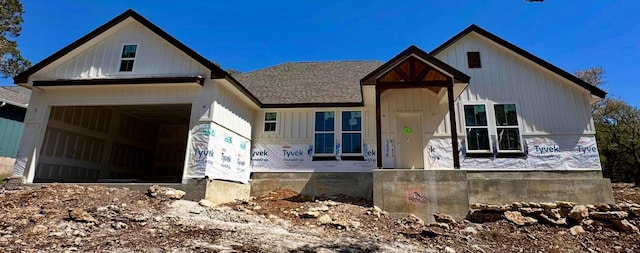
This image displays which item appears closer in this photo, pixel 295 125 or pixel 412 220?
pixel 412 220

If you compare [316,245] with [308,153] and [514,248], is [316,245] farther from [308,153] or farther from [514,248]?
[308,153]

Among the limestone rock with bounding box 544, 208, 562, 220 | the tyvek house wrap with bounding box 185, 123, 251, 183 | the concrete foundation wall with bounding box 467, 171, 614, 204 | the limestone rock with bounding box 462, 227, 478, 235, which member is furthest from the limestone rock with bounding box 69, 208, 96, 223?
the limestone rock with bounding box 544, 208, 562, 220

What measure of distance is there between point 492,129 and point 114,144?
1567 cm

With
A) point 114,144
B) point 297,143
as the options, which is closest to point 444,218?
point 297,143

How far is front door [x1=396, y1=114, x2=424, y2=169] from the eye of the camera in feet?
40.6

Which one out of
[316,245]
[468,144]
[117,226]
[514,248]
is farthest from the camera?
[468,144]

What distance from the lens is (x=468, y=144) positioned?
1194 centimetres

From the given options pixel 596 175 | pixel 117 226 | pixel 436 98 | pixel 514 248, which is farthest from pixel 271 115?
pixel 596 175

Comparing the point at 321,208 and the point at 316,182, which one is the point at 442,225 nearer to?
the point at 321,208

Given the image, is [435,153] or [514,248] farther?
[435,153]

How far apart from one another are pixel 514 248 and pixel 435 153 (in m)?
5.08

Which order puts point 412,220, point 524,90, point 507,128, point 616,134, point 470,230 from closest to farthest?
point 470,230 → point 412,220 → point 507,128 → point 524,90 → point 616,134

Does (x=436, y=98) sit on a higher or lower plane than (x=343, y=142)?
higher

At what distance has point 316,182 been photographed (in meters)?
12.5
